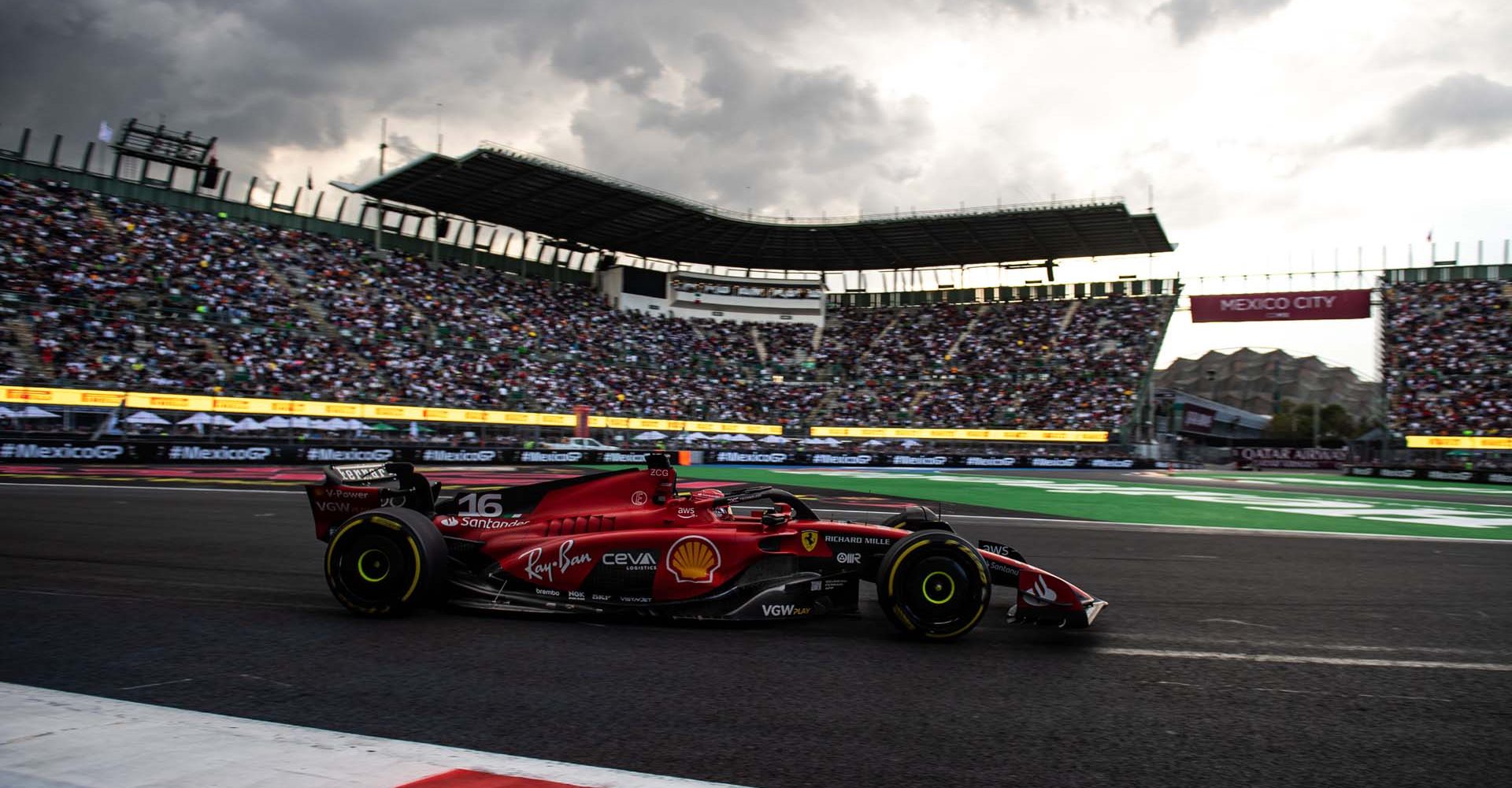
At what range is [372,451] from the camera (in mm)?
26984

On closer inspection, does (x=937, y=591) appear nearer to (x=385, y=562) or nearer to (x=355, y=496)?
(x=385, y=562)

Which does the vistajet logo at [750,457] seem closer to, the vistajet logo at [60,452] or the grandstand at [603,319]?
the grandstand at [603,319]

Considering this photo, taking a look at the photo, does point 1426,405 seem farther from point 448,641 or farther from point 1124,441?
point 448,641

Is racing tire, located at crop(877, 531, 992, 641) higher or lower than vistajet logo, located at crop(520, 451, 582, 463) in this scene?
higher

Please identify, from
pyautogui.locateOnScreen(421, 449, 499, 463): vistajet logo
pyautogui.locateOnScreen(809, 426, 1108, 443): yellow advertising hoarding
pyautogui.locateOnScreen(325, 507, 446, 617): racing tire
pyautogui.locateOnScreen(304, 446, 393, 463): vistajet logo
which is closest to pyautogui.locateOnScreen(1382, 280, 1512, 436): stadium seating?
pyautogui.locateOnScreen(809, 426, 1108, 443): yellow advertising hoarding

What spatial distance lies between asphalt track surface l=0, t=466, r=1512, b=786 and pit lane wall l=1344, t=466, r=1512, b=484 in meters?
32.1

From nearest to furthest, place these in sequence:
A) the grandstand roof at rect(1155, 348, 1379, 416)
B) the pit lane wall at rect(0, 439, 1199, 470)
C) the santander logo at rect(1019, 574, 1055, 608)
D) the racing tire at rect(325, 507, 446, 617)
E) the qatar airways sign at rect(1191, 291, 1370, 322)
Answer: the santander logo at rect(1019, 574, 1055, 608)
the racing tire at rect(325, 507, 446, 617)
the pit lane wall at rect(0, 439, 1199, 470)
the qatar airways sign at rect(1191, 291, 1370, 322)
the grandstand roof at rect(1155, 348, 1379, 416)

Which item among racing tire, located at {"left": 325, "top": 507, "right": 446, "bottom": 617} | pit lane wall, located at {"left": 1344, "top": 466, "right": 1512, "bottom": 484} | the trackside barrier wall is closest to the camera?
racing tire, located at {"left": 325, "top": 507, "right": 446, "bottom": 617}

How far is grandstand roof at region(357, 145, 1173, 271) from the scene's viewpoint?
4334 centimetres

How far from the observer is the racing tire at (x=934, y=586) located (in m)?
5.24

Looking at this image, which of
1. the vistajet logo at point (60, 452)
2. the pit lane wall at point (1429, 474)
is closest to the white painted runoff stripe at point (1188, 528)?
the vistajet logo at point (60, 452)

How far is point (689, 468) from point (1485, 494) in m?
25.9

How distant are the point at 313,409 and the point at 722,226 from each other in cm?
2799

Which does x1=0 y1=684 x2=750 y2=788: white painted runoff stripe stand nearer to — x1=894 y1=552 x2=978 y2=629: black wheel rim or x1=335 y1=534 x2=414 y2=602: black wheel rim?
x1=335 y1=534 x2=414 y2=602: black wheel rim
